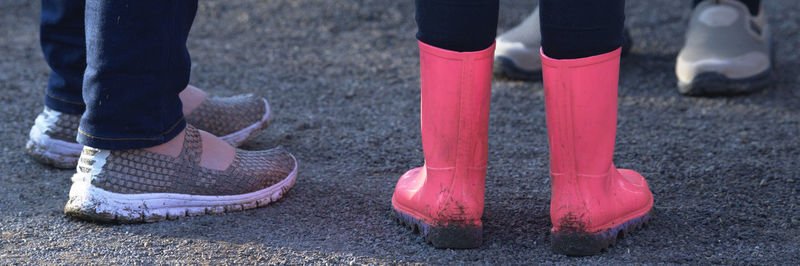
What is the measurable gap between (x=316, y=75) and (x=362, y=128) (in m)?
0.49

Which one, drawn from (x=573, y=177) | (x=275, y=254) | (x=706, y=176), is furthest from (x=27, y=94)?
(x=706, y=176)

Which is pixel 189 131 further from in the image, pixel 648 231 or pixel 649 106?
pixel 649 106

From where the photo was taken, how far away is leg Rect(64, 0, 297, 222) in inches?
49.1

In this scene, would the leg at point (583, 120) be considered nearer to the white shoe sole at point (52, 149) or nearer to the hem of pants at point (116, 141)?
the hem of pants at point (116, 141)

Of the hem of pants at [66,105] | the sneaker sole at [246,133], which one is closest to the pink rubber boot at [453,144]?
the sneaker sole at [246,133]

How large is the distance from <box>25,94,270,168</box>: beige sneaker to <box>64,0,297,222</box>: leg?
24cm

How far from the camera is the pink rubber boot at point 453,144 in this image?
47.8 inches

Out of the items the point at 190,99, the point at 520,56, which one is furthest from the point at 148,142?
the point at 520,56

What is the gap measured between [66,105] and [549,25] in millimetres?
1037

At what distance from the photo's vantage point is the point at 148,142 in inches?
53.1

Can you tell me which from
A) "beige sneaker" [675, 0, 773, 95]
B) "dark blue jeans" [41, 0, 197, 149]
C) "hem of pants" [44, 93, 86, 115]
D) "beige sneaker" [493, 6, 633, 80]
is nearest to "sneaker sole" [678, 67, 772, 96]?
"beige sneaker" [675, 0, 773, 95]

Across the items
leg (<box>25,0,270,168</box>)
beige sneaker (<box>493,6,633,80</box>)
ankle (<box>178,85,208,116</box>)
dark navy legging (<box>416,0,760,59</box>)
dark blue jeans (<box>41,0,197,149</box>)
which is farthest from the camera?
beige sneaker (<box>493,6,633,80</box>)

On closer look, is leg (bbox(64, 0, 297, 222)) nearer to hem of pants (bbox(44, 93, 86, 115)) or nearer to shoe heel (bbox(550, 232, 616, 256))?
hem of pants (bbox(44, 93, 86, 115))

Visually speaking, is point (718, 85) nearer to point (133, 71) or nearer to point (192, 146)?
point (192, 146)
